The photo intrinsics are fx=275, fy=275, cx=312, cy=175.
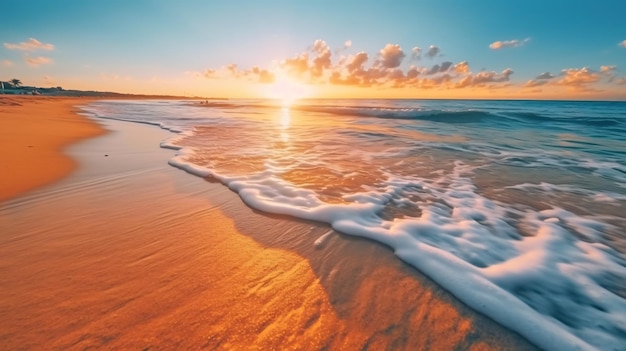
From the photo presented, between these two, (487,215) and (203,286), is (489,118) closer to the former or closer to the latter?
(487,215)

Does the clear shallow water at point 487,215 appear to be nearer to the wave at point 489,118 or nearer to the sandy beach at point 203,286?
the sandy beach at point 203,286

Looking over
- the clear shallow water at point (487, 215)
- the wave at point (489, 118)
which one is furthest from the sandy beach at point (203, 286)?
the wave at point (489, 118)

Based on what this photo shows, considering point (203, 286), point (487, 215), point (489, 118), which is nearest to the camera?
point (203, 286)

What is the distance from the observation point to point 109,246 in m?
2.59

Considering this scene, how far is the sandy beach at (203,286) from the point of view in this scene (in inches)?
65.1

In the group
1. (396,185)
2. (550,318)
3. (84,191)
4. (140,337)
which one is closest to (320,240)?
(140,337)

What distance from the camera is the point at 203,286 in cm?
209

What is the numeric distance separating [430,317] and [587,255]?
7.25 ft

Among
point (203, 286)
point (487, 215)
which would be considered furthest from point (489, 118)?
point (203, 286)

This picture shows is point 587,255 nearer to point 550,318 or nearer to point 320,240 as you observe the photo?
point 550,318

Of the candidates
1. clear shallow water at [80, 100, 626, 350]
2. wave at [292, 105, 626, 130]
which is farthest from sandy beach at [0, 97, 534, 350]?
wave at [292, 105, 626, 130]

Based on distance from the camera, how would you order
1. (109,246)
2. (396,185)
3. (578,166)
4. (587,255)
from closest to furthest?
(109,246), (587,255), (396,185), (578,166)

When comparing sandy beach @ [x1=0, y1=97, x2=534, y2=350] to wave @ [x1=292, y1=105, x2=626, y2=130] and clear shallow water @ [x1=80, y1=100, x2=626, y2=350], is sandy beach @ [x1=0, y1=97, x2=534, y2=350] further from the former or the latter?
wave @ [x1=292, y1=105, x2=626, y2=130]

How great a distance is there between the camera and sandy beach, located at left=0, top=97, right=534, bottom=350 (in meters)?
1.65
